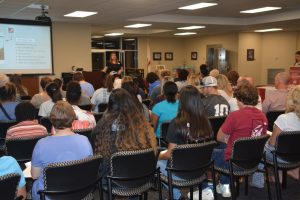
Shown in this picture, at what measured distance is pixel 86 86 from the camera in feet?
22.9

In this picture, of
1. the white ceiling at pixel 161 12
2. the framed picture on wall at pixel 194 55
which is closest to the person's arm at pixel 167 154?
the white ceiling at pixel 161 12

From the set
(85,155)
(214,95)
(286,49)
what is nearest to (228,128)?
(214,95)

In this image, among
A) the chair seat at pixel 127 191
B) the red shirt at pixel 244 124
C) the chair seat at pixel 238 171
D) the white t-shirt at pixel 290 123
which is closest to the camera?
the chair seat at pixel 127 191

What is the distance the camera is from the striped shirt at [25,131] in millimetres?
3342

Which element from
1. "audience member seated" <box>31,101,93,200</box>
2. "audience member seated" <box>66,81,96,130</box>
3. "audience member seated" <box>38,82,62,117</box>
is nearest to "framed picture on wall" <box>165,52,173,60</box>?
"audience member seated" <box>38,82,62,117</box>

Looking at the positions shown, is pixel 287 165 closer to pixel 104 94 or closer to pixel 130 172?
pixel 130 172

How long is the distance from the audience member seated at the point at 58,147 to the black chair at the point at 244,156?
4.37 feet

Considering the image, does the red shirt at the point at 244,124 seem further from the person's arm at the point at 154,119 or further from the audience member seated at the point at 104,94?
the audience member seated at the point at 104,94

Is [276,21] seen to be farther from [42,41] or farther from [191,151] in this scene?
[191,151]

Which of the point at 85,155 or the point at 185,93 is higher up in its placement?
the point at 185,93

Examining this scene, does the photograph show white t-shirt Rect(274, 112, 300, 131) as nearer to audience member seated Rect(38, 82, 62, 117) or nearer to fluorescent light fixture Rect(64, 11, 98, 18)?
audience member seated Rect(38, 82, 62, 117)

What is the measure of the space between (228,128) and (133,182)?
4.00 ft

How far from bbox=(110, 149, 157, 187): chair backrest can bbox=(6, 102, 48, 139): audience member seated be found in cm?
106

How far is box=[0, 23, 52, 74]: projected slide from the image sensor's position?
7496 millimetres
